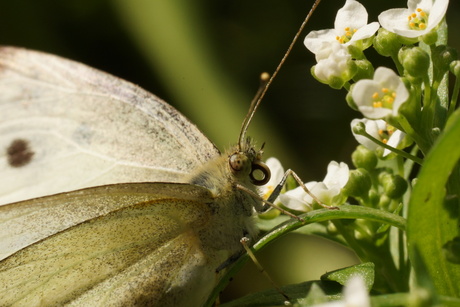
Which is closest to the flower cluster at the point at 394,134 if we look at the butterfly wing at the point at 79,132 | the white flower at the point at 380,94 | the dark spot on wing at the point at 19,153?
the white flower at the point at 380,94

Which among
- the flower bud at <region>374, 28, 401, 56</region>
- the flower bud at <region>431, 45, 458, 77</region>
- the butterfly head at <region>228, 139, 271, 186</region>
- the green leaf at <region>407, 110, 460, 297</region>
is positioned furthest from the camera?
the butterfly head at <region>228, 139, 271, 186</region>

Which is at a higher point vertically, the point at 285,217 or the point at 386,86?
the point at 386,86

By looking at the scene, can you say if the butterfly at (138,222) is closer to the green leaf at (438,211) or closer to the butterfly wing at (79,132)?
the butterfly wing at (79,132)

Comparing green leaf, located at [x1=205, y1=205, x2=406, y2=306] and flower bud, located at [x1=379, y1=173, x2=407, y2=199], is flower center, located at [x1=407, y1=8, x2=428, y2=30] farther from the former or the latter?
green leaf, located at [x1=205, y1=205, x2=406, y2=306]

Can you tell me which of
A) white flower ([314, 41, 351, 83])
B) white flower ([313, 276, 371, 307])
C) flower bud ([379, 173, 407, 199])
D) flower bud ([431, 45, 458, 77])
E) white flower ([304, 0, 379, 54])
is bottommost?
flower bud ([379, 173, 407, 199])

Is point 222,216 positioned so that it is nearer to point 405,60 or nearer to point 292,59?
point 405,60

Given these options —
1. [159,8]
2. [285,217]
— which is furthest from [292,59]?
[285,217]

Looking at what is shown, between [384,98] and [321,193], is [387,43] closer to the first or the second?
[384,98]

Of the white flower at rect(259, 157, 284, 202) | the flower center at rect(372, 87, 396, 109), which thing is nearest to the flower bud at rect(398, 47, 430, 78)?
the flower center at rect(372, 87, 396, 109)
